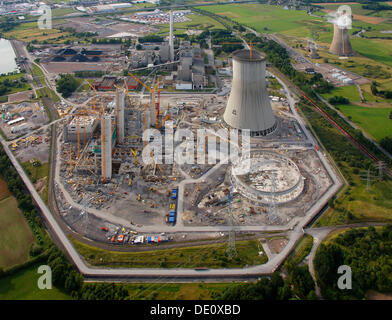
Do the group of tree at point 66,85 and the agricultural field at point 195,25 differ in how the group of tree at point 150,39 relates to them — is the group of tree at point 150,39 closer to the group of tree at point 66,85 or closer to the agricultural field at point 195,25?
the agricultural field at point 195,25

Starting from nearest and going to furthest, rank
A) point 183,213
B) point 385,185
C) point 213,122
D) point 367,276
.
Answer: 1. point 367,276
2. point 183,213
3. point 385,185
4. point 213,122

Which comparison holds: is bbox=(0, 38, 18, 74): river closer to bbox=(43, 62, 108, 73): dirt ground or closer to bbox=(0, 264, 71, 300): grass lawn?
bbox=(43, 62, 108, 73): dirt ground

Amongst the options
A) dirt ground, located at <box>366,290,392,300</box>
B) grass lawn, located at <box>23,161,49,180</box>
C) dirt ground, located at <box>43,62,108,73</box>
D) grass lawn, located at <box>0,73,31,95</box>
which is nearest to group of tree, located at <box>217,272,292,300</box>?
dirt ground, located at <box>366,290,392,300</box>

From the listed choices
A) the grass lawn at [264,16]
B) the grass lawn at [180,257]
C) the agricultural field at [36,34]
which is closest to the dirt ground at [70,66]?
the agricultural field at [36,34]

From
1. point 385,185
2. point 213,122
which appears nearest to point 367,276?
point 385,185

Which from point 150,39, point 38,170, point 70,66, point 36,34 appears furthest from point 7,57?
point 38,170
